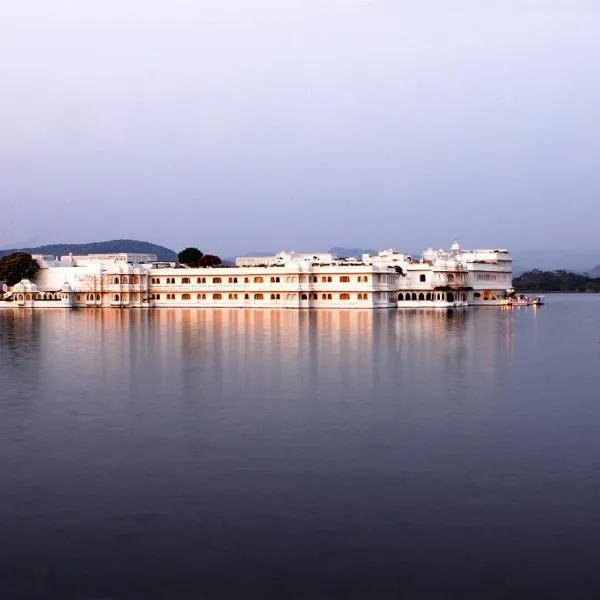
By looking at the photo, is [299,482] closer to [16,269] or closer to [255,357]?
[255,357]

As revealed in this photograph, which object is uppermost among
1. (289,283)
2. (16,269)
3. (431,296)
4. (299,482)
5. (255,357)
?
(16,269)

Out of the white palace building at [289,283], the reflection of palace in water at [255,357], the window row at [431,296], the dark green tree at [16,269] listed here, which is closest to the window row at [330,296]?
A: the white palace building at [289,283]

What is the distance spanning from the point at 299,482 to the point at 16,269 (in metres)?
87.2

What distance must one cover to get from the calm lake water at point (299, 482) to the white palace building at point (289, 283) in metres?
51.8

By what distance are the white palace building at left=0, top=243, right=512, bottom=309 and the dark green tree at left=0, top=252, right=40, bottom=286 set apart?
1.72 meters

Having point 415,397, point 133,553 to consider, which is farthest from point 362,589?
point 415,397

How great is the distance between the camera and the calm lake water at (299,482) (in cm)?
1074

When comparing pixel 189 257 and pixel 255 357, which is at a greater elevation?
pixel 189 257

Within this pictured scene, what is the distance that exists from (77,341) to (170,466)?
29093 mm

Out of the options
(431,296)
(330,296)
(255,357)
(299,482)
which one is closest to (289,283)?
(330,296)

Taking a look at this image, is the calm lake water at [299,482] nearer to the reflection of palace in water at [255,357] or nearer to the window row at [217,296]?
the reflection of palace in water at [255,357]

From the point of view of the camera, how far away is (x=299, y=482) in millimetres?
14688

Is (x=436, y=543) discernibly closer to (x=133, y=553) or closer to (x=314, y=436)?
(x=133, y=553)

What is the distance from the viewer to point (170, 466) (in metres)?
15.9
